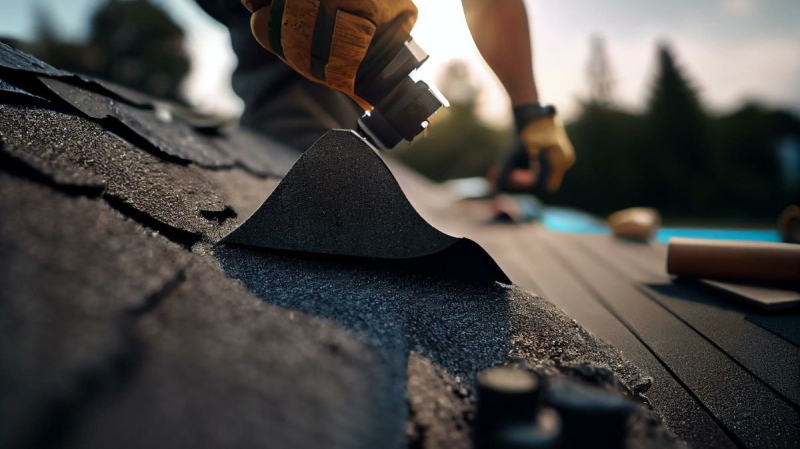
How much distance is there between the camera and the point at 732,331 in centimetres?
134

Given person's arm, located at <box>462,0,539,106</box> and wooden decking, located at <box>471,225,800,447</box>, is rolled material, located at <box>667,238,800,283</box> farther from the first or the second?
person's arm, located at <box>462,0,539,106</box>

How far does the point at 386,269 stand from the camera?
4.01 ft

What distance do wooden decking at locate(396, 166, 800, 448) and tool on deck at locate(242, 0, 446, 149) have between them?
0.84m

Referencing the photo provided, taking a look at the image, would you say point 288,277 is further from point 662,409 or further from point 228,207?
point 662,409

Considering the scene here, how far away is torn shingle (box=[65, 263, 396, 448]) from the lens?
0.53m

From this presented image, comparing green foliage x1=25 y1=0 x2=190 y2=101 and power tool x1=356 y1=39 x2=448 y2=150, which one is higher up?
green foliage x1=25 y1=0 x2=190 y2=101

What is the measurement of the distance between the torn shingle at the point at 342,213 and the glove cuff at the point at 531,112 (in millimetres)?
1397

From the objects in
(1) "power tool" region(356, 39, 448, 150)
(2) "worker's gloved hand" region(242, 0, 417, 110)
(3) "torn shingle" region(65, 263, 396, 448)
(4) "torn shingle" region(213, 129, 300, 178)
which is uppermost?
(2) "worker's gloved hand" region(242, 0, 417, 110)

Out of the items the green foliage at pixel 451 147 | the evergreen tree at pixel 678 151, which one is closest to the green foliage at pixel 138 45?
the green foliage at pixel 451 147

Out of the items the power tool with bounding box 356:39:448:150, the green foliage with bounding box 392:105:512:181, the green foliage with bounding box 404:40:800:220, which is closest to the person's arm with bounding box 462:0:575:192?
the power tool with bounding box 356:39:448:150

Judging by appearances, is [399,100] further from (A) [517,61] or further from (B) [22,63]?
(B) [22,63]

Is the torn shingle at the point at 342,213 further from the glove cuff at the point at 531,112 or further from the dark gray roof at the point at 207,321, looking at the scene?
the glove cuff at the point at 531,112

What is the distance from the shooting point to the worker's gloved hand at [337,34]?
1217 millimetres

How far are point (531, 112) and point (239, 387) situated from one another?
216 centimetres
